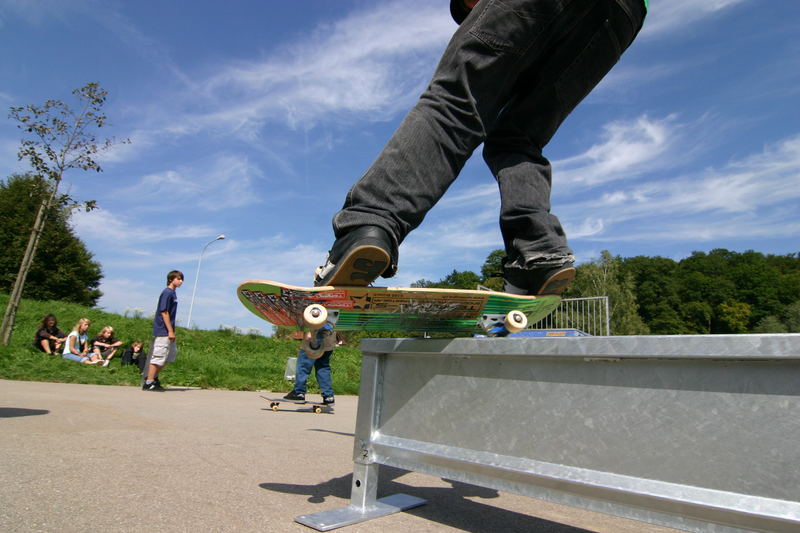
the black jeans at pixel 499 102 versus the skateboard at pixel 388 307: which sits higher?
the black jeans at pixel 499 102

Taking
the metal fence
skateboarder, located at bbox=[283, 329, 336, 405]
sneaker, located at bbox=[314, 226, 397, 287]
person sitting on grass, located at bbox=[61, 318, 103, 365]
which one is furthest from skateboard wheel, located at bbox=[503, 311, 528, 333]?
person sitting on grass, located at bbox=[61, 318, 103, 365]

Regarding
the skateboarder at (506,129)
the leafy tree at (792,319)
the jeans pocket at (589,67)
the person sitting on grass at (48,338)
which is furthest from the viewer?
the leafy tree at (792,319)

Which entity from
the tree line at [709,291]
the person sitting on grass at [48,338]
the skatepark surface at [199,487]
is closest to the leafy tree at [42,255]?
the person sitting on grass at [48,338]

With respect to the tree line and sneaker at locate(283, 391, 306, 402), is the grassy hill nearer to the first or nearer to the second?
sneaker at locate(283, 391, 306, 402)

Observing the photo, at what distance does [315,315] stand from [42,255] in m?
41.7

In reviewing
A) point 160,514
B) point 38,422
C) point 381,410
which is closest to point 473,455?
point 381,410

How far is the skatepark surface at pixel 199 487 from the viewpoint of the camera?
5.04 ft

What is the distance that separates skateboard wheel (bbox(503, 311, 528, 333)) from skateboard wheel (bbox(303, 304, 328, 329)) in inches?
27.6

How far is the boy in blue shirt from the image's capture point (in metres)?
7.18

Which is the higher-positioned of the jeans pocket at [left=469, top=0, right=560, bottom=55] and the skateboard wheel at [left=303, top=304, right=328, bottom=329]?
the jeans pocket at [left=469, top=0, right=560, bottom=55]

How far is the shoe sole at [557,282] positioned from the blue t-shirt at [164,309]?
275 inches

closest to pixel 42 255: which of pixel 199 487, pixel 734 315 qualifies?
pixel 199 487

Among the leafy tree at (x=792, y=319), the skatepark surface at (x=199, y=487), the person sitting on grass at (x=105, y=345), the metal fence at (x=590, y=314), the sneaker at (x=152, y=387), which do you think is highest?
the leafy tree at (x=792, y=319)

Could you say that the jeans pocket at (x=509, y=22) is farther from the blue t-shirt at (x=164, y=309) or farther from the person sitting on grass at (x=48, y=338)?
the person sitting on grass at (x=48, y=338)
